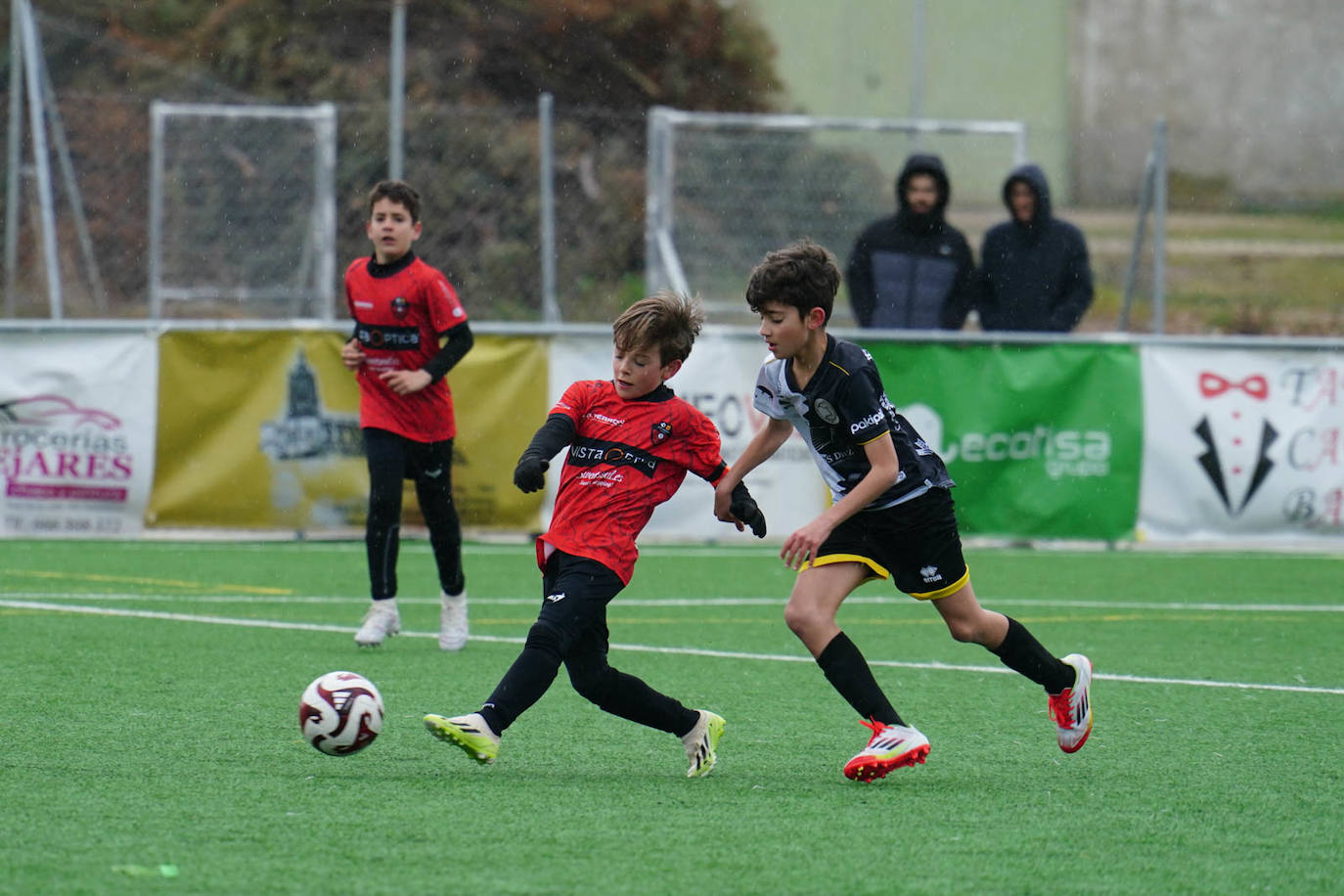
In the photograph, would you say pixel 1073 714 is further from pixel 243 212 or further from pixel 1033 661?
pixel 243 212

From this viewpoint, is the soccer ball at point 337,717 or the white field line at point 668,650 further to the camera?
the white field line at point 668,650

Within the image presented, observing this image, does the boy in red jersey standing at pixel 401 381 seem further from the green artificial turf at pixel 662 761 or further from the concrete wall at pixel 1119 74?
the concrete wall at pixel 1119 74

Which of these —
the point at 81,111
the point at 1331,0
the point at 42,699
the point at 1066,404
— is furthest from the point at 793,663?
the point at 1331,0

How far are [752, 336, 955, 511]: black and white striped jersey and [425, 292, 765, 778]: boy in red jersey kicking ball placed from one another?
0.80 feet

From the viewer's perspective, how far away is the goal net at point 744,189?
13008 millimetres

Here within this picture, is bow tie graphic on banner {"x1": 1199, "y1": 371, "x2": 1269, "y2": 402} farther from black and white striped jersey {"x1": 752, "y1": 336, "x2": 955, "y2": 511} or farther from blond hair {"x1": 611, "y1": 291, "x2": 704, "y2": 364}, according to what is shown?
blond hair {"x1": 611, "y1": 291, "x2": 704, "y2": 364}

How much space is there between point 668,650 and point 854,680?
2359 millimetres

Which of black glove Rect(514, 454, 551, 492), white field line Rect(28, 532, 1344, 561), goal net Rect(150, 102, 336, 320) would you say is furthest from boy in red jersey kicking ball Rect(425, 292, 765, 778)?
goal net Rect(150, 102, 336, 320)

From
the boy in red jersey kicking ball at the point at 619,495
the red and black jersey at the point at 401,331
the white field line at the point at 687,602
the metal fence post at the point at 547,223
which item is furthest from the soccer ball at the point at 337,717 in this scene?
the metal fence post at the point at 547,223

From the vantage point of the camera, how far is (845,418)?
16.3ft

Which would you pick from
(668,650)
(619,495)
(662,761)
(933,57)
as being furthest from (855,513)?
(933,57)

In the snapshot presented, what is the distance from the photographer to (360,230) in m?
16.5

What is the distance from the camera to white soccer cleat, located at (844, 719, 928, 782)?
4.71 metres

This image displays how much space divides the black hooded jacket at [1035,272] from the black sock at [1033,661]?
20.6 ft
